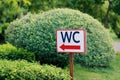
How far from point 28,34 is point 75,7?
9027 mm

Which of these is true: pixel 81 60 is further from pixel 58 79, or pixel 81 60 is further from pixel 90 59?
pixel 58 79

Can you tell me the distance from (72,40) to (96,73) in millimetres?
4434

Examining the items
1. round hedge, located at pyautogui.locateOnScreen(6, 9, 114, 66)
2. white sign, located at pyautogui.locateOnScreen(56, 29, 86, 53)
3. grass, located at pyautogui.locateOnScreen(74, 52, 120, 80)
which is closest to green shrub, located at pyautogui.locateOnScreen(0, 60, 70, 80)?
white sign, located at pyautogui.locateOnScreen(56, 29, 86, 53)

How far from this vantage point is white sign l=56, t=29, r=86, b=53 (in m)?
7.36

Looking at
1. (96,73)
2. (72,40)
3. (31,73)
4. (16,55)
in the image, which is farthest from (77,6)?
(31,73)

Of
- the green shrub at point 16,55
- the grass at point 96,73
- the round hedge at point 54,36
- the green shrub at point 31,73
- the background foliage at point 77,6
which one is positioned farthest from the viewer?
the background foliage at point 77,6

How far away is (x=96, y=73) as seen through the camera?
1165 centimetres

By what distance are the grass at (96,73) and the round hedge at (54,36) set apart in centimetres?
20

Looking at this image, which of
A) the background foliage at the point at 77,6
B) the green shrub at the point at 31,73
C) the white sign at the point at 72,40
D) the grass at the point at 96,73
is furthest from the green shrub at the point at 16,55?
the background foliage at the point at 77,6

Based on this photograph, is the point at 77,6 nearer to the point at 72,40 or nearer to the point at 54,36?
the point at 54,36

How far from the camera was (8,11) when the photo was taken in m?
13.3

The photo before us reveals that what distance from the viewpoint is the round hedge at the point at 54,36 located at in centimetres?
1128

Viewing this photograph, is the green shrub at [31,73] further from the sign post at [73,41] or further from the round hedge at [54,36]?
the round hedge at [54,36]

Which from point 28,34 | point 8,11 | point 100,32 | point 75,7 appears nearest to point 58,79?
point 28,34
